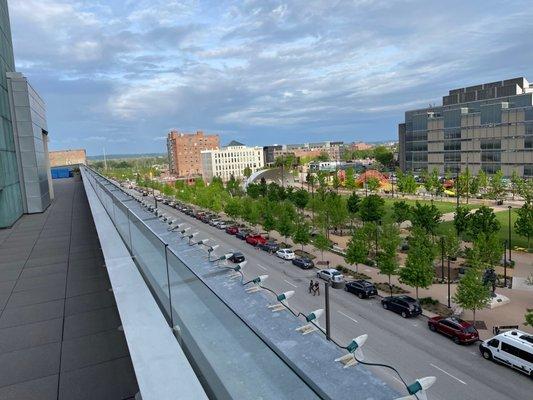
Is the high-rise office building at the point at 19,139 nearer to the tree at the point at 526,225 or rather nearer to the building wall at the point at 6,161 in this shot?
the building wall at the point at 6,161

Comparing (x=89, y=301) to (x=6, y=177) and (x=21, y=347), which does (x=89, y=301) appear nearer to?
(x=21, y=347)

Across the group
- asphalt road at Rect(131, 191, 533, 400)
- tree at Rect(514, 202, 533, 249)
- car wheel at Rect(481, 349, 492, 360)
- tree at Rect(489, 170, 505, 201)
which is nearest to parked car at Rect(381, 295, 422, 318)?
asphalt road at Rect(131, 191, 533, 400)

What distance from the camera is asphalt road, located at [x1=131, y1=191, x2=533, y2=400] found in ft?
49.1

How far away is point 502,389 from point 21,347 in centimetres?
A: 1641

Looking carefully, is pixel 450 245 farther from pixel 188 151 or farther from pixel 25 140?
pixel 188 151

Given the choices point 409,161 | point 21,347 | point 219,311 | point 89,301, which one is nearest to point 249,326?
point 219,311

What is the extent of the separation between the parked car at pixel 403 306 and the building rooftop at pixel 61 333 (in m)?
17.9

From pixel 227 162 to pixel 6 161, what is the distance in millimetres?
117494

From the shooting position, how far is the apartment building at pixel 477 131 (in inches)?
2894

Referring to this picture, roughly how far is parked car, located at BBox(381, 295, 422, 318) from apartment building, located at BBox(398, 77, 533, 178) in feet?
211

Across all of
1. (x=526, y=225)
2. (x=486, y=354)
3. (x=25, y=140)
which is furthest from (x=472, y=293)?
(x=25, y=140)

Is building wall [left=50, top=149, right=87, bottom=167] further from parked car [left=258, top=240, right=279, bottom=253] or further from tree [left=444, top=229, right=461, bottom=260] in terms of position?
tree [left=444, top=229, right=461, bottom=260]

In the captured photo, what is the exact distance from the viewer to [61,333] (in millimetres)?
4629

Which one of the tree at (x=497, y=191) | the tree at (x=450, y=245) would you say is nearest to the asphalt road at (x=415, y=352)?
the tree at (x=450, y=245)
